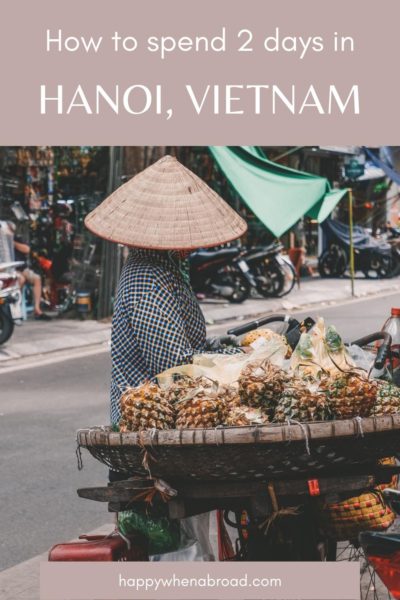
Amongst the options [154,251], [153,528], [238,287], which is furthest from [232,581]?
[238,287]

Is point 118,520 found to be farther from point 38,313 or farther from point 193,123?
point 38,313

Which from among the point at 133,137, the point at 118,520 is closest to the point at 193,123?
the point at 133,137

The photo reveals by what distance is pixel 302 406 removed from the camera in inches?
122

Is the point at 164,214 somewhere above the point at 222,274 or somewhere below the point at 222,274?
above

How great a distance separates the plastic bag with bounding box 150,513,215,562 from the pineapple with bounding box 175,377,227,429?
0.71 metres

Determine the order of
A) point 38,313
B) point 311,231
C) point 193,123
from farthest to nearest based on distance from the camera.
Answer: point 311,231 → point 38,313 → point 193,123

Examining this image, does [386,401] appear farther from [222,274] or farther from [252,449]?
[222,274]

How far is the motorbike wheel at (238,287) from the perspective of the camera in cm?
1828

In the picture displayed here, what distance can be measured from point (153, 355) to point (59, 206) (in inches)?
539

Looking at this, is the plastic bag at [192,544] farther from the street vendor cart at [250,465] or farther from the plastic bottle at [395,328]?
the plastic bottle at [395,328]

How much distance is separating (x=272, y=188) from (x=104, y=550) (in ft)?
27.3

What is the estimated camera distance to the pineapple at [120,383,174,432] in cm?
A: 312

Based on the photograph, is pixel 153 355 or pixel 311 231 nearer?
pixel 153 355

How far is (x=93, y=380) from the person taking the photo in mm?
10977
